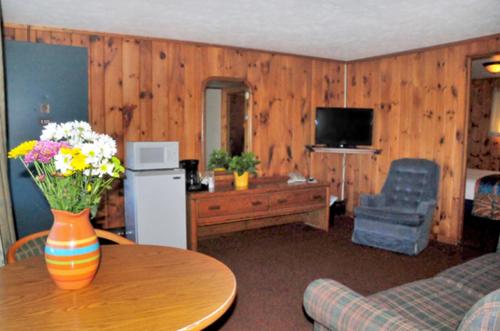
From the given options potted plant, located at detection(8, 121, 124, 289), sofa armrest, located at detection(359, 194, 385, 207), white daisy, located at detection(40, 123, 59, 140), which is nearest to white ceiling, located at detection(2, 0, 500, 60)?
sofa armrest, located at detection(359, 194, 385, 207)

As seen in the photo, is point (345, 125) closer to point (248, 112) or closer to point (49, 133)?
point (248, 112)

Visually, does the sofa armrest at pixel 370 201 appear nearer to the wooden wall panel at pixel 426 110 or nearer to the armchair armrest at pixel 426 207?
the armchair armrest at pixel 426 207

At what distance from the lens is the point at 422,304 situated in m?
1.97

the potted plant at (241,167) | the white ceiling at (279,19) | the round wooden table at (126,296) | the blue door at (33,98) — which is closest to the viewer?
the round wooden table at (126,296)

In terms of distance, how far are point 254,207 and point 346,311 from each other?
2.82 metres

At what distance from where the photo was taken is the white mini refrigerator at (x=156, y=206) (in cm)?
362

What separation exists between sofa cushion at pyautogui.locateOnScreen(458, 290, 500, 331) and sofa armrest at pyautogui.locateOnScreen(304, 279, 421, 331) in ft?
0.71

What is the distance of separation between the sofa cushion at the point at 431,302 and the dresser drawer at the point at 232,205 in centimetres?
223

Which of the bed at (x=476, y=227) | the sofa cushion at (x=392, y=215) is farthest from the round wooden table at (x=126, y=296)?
the bed at (x=476, y=227)

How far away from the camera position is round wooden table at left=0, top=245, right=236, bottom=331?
1215 millimetres

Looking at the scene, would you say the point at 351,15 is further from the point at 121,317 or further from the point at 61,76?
the point at 121,317

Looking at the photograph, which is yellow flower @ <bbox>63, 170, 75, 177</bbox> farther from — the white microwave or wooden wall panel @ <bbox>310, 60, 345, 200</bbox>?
wooden wall panel @ <bbox>310, 60, 345, 200</bbox>

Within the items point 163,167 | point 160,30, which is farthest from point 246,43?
point 163,167

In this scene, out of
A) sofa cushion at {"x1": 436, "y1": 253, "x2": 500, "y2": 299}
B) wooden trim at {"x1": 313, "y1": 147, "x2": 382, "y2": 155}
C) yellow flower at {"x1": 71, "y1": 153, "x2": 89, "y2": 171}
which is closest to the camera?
yellow flower at {"x1": 71, "y1": 153, "x2": 89, "y2": 171}
